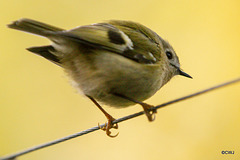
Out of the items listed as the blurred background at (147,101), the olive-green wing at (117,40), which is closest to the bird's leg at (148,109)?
the olive-green wing at (117,40)

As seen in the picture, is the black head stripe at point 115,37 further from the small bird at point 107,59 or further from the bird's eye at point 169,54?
the bird's eye at point 169,54

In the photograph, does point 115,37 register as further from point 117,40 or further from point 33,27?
point 33,27

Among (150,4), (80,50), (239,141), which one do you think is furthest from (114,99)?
(150,4)

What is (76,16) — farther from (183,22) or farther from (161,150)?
(161,150)

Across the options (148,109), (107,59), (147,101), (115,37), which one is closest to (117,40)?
(115,37)

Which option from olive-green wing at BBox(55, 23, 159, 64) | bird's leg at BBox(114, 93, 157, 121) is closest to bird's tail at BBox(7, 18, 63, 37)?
olive-green wing at BBox(55, 23, 159, 64)

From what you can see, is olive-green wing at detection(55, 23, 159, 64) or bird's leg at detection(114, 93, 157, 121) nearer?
olive-green wing at detection(55, 23, 159, 64)

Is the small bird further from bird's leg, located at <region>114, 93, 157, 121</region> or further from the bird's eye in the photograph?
the bird's eye
